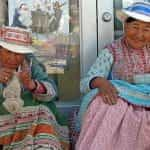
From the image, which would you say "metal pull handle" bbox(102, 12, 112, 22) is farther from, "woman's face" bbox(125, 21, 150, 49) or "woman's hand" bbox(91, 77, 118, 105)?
"woman's hand" bbox(91, 77, 118, 105)

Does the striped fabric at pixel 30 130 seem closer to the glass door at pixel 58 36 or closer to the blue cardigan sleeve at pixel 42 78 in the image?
the blue cardigan sleeve at pixel 42 78

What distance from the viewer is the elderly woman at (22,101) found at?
10.7 feet

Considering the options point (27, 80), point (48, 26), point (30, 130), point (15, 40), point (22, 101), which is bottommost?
point (30, 130)

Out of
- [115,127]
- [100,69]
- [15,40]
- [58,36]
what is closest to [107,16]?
[58,36]

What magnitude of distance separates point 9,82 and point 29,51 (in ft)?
0.73

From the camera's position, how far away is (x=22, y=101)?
11.1ft

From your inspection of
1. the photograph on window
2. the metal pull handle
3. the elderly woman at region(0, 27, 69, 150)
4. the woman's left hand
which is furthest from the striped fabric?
the metal pull handle

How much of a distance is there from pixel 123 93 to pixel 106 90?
0.11m

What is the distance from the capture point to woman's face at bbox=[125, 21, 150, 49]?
3.42 m

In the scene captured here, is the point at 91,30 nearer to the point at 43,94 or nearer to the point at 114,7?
the point at 114,7

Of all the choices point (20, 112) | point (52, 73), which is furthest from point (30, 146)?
point (52, 73)

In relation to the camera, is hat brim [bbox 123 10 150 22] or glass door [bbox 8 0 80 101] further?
glass door [bbox 8 0 80 101]

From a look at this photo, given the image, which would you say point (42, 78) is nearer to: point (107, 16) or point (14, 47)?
point (14, 47)

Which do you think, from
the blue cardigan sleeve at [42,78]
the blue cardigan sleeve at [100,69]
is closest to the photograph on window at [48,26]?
the blue cardigan sleeve at [42,78]
